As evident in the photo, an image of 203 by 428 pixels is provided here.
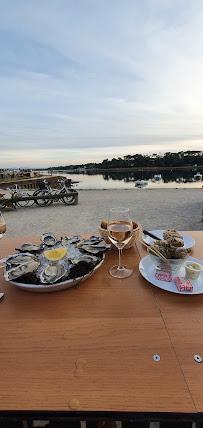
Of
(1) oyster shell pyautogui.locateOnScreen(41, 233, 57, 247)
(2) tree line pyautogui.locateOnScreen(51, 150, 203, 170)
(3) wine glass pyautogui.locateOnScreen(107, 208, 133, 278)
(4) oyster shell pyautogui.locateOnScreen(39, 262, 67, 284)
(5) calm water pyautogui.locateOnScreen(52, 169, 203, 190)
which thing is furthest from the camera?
(2) tree line pyautogui.locateOnScreen(51, 150, 203, 170)

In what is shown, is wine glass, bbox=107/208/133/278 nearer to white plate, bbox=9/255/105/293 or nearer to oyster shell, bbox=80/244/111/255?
oyster shell, bbox=80/244/111/255

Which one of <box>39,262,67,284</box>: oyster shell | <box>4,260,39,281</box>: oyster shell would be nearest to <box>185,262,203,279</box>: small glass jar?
<box>39,262,67,284</box>: oyster shell

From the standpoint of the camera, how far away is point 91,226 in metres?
5.68

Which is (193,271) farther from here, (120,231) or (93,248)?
(93,248)

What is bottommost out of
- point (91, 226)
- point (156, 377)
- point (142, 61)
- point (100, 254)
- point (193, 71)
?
point (91, 226)

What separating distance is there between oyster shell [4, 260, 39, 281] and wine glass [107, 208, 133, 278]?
428 mm

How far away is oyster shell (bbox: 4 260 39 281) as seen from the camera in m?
0.82

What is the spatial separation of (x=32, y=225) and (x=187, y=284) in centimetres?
605

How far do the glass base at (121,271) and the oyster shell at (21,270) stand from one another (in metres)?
0.43

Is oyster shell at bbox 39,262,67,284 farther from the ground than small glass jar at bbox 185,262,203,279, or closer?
farther from the ground

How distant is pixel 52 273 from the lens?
85 cm

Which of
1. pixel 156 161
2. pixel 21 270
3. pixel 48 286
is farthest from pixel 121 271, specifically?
pixel 156 161

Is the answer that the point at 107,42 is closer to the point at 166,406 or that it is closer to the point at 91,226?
the point at 91,226

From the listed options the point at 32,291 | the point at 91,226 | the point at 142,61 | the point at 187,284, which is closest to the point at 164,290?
the point at 187,284
